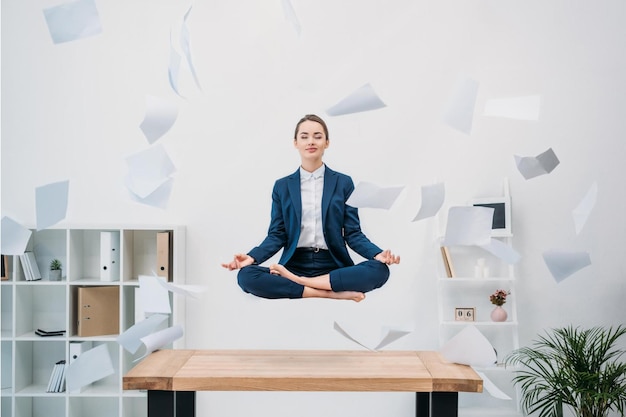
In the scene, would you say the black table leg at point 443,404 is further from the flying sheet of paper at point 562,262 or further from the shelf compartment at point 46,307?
the shelf compartment at point 46,307

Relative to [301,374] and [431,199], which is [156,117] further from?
[301,374]

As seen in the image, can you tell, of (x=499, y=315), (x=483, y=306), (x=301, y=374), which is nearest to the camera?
(x=301, y=374)

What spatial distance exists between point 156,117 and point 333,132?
236 cm

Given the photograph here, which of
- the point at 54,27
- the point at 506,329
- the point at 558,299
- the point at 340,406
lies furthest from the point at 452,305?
the point at 54,27

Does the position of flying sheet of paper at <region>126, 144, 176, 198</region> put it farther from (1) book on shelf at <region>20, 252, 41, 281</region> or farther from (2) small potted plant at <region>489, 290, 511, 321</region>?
(2) small potted plant at <region>489, 290, 511, 321</region>

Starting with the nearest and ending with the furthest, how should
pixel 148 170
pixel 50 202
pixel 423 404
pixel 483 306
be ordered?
pixel 50 202 < pixel 148 170 < pixel 423 404 < pixel 483 306

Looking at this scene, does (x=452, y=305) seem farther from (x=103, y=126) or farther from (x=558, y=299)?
(x=103, y=126)

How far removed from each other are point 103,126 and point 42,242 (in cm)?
80

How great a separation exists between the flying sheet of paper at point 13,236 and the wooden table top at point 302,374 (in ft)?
2.46

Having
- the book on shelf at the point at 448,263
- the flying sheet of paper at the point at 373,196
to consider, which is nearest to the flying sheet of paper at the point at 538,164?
the flying sheet of paper at the point at 373,196

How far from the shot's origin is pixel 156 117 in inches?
A: 77.0

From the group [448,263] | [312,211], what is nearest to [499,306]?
[448,263]

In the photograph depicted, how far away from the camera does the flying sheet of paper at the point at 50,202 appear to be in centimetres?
186

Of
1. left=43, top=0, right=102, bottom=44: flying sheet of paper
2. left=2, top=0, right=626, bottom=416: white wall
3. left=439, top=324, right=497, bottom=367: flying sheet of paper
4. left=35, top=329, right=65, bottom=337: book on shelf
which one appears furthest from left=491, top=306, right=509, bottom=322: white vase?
left=43, top=0, right=102, bottom=44: flying sheet of paper
